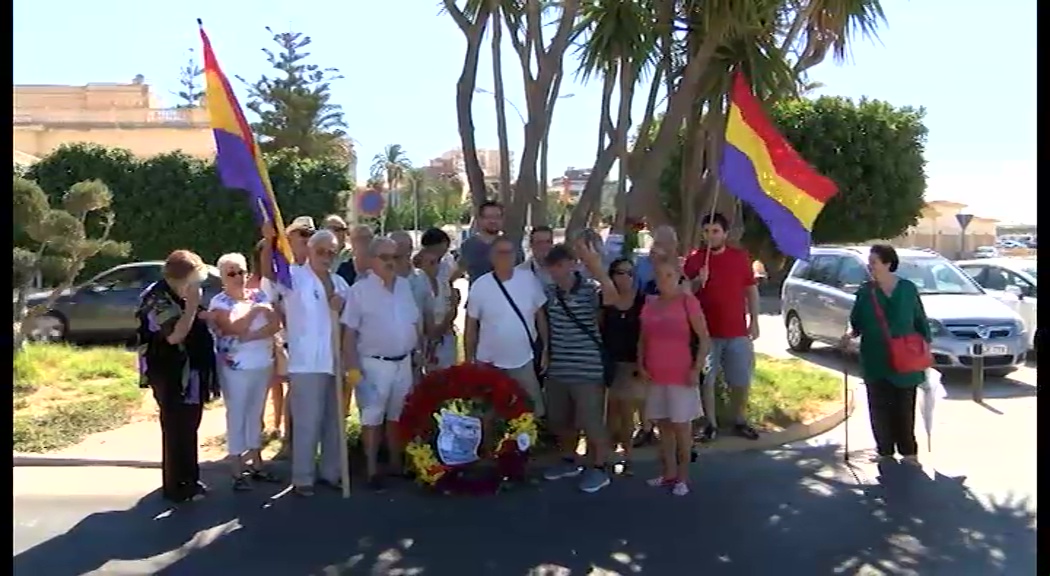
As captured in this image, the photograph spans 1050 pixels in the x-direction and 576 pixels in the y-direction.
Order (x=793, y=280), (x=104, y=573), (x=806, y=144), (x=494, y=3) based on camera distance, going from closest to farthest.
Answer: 1. (x=104, y=573)
2. (x=494, y=3)
3. (x=793, y=280)
4. (x=806, y=144)

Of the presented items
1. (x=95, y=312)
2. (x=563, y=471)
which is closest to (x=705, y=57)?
(x=563, y=471)

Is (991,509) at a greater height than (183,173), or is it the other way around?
(183,173)

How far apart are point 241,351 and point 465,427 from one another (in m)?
1.47

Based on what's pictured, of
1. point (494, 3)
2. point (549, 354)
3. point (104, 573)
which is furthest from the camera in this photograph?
point (494, 3)

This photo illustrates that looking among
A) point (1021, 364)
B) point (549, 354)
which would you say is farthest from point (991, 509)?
point (1021, 364)

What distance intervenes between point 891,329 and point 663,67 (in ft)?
12.6

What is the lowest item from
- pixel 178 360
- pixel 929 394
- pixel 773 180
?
pixel 929 394

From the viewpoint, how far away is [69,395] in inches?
384

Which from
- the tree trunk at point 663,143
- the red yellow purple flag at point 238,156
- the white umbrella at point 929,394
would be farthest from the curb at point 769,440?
the red yellow purple flag at point 238,156

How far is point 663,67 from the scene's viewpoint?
10078 millimetres

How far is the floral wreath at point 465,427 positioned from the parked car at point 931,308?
20.7 ft

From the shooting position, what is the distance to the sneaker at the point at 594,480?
6789 mm

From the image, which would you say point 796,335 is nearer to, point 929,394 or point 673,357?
point 929,394

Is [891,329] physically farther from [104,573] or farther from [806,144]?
[806,144]
